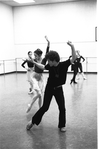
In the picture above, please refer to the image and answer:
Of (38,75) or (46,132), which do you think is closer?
(46,132)

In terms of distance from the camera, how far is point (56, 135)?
11.3 feet

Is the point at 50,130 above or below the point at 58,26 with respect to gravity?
below

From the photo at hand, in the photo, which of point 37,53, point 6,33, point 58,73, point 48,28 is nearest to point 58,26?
point 48,28

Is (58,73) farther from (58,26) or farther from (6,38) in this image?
(6,38)

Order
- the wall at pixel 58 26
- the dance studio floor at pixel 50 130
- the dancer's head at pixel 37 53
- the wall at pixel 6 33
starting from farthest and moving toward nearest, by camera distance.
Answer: the wall at pixel 6 33, the wall at pixel 58 26, the dancer's head at pixel 37 53, the dance studio floor at pixel 50 130

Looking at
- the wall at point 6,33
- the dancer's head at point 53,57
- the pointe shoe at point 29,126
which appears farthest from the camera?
the wall at point 6,33

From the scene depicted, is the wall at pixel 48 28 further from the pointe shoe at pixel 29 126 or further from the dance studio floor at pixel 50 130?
the pointe shoe at pixel 29 126

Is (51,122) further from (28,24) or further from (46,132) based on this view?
(28,24)

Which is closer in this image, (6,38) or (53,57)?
(53,57)

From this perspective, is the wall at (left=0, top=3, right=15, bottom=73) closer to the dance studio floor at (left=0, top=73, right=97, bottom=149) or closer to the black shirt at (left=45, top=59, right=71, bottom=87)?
the dance studio floor at (left=0, top=73, right=97, bottom=149)

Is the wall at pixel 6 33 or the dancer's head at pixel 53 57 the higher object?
the wall at pixel 6 33

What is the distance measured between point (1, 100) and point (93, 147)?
421 centimetres

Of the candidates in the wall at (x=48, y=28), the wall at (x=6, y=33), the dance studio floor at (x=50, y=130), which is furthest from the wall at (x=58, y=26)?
the dance studio floor at (x=50, y=130)

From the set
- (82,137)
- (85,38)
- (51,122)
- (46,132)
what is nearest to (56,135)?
(46,132)
